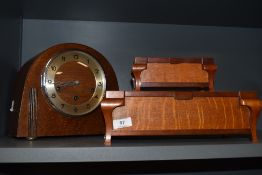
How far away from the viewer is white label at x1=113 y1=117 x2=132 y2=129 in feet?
3.02

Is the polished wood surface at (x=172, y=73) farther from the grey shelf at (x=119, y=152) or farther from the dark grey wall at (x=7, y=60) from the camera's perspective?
the dark grey wall at (x=7, y=60)

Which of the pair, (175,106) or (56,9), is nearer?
(175,106)

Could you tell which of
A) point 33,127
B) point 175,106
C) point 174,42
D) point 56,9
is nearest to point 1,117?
point 33,127

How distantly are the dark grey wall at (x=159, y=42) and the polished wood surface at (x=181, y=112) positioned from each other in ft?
1.60

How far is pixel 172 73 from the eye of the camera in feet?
3.35

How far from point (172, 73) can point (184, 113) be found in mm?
144

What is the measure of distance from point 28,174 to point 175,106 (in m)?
0.74

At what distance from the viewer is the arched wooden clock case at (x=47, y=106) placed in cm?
100

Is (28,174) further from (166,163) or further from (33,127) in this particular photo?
(166,163)

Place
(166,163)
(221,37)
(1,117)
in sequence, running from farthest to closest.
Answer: (221,37), (166,163), (1,117)

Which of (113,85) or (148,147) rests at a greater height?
(113,85)

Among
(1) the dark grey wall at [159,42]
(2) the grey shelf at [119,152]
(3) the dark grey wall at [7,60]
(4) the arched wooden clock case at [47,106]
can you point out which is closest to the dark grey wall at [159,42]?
(1) the dark grey wall at [159,42]

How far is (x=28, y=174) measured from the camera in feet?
4.34

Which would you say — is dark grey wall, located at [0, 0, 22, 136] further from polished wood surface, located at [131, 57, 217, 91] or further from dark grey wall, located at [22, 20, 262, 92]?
polished wood surface, located at [131, 57, 217, 91]
